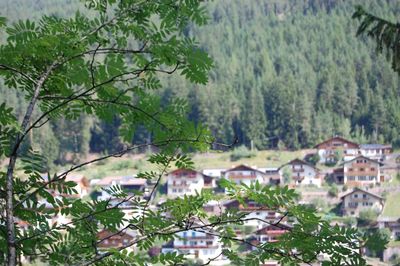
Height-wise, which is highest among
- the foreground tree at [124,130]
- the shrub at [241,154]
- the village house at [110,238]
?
the foreground tree at [124,130]

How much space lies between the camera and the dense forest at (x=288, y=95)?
131ft

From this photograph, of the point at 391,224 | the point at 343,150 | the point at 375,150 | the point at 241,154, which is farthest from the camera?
the point at 241,154

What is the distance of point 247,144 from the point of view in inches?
1630

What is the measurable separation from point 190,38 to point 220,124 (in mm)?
40191

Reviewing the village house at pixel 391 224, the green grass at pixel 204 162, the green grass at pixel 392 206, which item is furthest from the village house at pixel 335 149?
the village house at pixel 391 224

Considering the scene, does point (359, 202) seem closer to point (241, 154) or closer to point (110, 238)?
point (241, 154)

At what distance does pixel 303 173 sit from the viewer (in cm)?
3341

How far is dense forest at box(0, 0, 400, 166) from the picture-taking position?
39844 mm

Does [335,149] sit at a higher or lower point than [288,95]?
lower

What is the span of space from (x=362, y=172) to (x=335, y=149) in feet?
12.7

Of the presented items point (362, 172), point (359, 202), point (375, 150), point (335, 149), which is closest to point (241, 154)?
point (335, 149)

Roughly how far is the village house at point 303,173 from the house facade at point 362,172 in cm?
133

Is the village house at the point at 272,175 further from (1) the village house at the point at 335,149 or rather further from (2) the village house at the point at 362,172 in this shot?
(1) the village house at the point at 335,149

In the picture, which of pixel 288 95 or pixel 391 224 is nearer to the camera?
pixel 391 224
